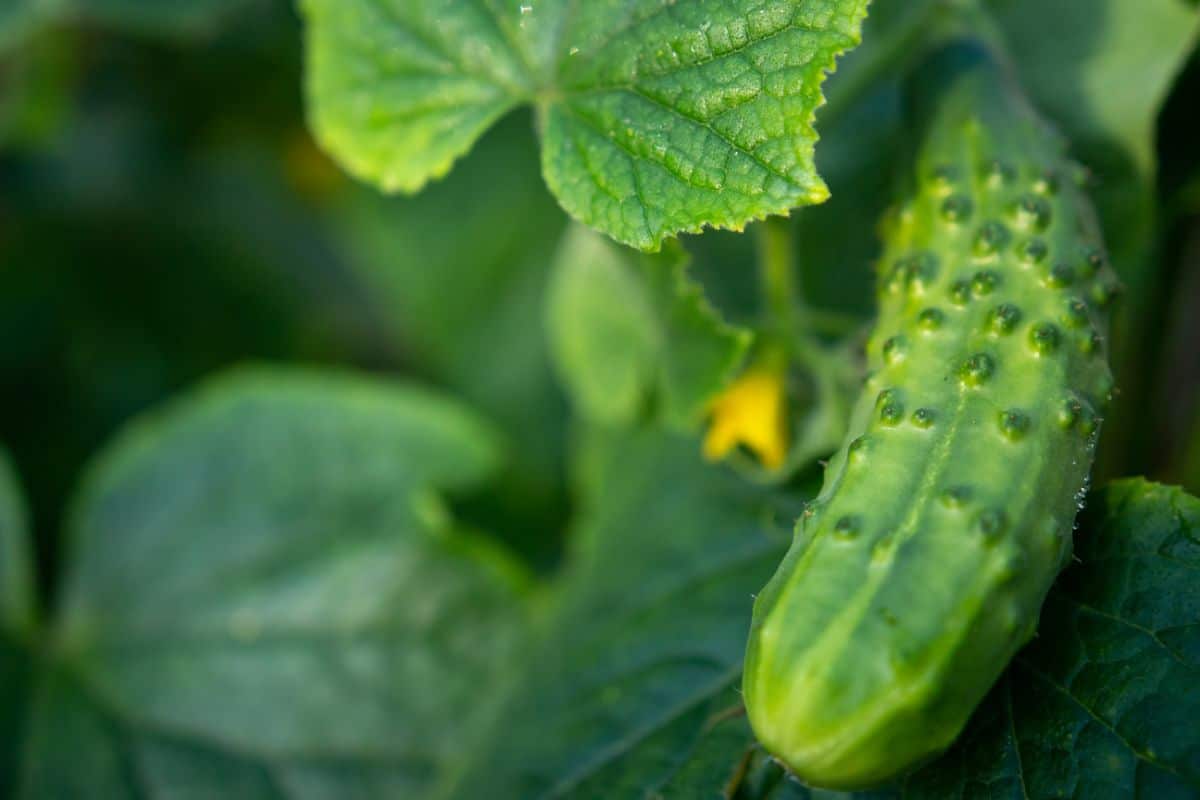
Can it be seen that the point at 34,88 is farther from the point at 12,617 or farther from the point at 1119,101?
the point at 1119,101

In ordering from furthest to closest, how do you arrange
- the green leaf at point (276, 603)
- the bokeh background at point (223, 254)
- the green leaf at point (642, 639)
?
the bokeh background at point (223, 254) < the green leaf at point (276, 603) < the green leaf at point (642, 639)

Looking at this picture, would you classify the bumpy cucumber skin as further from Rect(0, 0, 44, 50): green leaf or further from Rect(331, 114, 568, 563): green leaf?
Rect(0, 0, 44, 50): green leaf

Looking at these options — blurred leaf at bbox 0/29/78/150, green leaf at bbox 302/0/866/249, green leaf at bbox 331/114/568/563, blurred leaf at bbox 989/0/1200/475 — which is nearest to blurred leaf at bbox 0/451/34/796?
blurred leaf at bbox 0/29/78/150

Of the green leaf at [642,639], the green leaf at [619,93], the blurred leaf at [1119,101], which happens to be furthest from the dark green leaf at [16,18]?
the blurred leaf at [1119,101]

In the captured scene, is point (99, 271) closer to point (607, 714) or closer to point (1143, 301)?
point (607, 714)

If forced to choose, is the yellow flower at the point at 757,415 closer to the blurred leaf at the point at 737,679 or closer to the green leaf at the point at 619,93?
the blurred leaf at the point at 737,679

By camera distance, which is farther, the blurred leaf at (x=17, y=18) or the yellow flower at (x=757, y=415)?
the blurred leaf at (x=17, y=18)

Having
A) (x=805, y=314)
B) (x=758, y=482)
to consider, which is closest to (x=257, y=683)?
(x=758, y=482)

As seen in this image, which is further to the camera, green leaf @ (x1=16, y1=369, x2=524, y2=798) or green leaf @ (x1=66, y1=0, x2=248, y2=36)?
green leaf @ (x1=66, y1=0, x2=248, y2=36)
